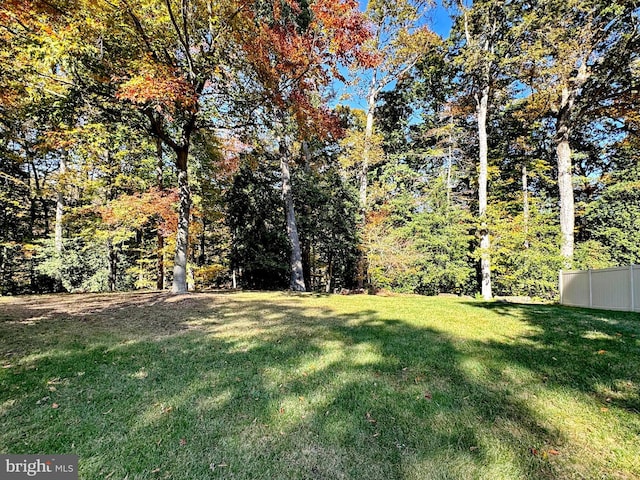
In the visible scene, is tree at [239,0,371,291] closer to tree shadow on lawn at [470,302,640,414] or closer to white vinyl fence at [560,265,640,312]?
tree shadow on lawn at [470,302,640,414]

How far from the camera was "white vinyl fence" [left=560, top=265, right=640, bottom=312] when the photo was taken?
7496mm

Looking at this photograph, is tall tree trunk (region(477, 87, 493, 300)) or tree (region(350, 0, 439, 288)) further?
tree (region(350, 0, 439, 288))

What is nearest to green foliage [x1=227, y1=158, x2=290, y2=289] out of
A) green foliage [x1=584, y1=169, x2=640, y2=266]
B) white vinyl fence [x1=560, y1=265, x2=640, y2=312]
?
white vinyl fence [x1=560, y1=265, x2=640, y2=312]

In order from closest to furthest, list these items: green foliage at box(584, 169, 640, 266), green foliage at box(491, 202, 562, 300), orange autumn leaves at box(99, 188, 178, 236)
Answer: orange autumn leaves at box(99, 188, 178, 236)
green foliage at box(491, 202, 562, 300)
green foliage at box(584, 169, 640, 266)

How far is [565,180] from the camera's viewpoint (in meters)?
12.5

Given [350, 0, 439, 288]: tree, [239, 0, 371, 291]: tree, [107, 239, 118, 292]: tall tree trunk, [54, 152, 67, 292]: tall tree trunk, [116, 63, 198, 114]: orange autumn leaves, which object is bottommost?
[107, 239, 118, 292]: tall tree trunk

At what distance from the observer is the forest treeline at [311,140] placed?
27.3 feet

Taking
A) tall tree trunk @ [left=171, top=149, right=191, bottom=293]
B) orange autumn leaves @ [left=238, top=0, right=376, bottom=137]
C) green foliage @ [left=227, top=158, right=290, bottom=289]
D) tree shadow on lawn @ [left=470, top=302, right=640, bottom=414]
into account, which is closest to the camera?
tree shadow on lawn @ [left=470, top=302, right=640, bottom=414]

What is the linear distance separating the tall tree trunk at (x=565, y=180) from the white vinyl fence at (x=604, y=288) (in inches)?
115

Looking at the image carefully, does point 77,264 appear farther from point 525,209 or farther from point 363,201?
point 525,209

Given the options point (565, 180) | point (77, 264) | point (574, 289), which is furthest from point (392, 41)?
point (77, 264)

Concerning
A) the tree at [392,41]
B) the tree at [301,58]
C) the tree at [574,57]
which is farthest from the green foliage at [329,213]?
the tree at [574,57]

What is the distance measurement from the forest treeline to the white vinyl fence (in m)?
3.21

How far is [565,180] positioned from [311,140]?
10.8 m
